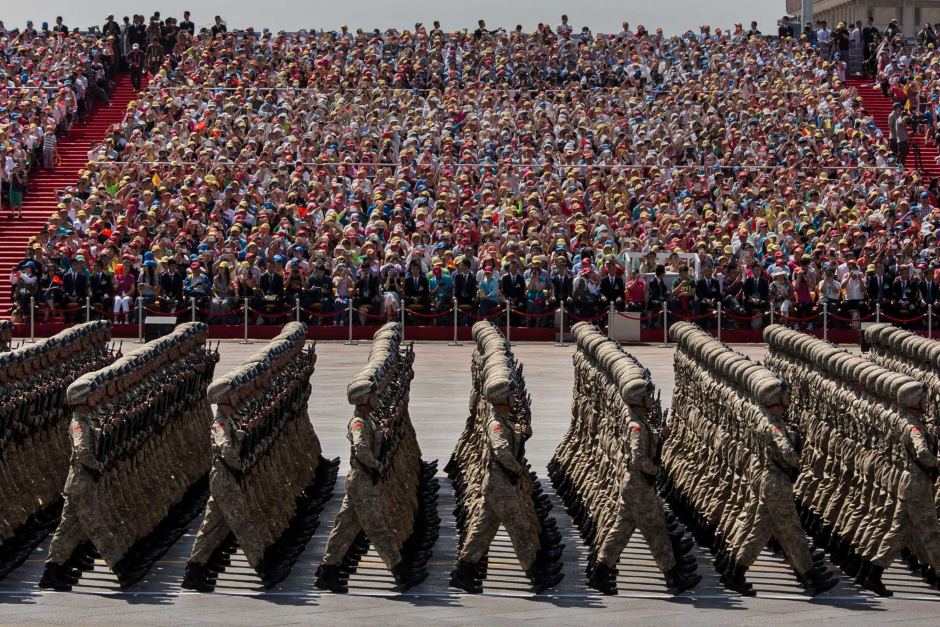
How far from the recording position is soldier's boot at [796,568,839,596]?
444 inches

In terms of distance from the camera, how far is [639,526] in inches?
440

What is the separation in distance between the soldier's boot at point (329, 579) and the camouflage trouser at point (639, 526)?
166 centimetres

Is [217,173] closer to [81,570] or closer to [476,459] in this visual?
[476,459]

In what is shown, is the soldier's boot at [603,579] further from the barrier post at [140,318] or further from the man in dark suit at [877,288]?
the man in dark suit at [877,288]

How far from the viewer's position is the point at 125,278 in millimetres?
29125

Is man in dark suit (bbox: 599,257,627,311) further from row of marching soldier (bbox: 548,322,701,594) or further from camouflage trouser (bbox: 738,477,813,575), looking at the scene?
camouflage trouser (bbox: 738,477,813,575)

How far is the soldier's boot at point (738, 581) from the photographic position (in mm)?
11289

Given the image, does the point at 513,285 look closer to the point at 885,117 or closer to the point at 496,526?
the point at 885,117

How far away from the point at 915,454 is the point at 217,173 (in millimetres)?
22752

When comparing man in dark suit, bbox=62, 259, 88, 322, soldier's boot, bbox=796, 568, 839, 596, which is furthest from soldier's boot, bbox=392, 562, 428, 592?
man in dark suit, bbox=62, 259, 88, 322

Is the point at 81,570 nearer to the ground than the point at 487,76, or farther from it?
nearer to the ground

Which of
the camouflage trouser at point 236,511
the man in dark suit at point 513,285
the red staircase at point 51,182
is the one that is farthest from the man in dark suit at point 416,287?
the camouflage trouser at point 236,511

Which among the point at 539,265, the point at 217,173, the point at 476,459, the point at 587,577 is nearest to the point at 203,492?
the point at 476,459

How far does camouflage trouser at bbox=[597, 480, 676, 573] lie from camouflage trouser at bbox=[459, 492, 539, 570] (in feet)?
1.59
